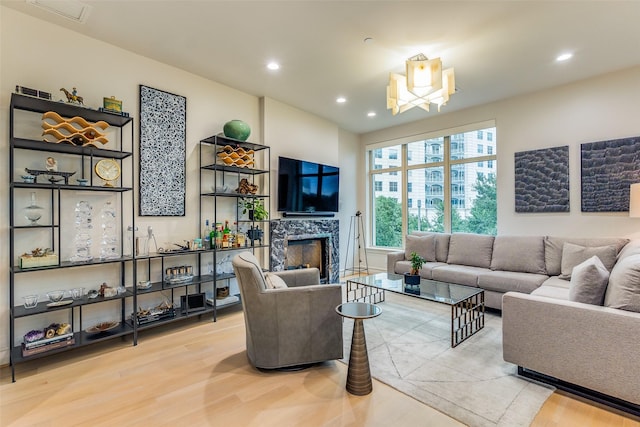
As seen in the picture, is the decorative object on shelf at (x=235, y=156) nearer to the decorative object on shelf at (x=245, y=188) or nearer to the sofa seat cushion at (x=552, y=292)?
the decorative object on shelf at (x=245, y=188)

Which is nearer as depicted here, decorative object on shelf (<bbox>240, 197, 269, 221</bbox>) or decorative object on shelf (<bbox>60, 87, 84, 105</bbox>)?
decorative object on shelf (<bbox>60, 87, 84, 105</bbox>)

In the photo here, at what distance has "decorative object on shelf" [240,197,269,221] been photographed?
4172mm

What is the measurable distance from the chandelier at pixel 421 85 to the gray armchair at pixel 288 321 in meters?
→ 2.02

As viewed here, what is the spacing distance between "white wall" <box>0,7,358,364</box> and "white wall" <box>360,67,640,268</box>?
2904 millimetres

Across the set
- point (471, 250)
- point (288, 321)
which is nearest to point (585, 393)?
point (288, 321)

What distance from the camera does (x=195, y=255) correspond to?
149 inches

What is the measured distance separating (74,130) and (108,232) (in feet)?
3.38

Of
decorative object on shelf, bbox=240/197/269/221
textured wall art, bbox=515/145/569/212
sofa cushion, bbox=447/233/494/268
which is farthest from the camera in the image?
sofa cushion, bbox=447/233/494/268

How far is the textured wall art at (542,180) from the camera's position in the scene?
4070 millimetres

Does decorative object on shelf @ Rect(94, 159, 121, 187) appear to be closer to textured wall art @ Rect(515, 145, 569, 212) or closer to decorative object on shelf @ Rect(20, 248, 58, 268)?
decorative object on shelf @ Rect(20, 248, 58, 268)

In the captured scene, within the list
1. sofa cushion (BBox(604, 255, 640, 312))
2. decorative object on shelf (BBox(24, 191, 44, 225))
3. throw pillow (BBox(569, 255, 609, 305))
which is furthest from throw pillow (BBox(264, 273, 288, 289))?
sofa cushion (BBox(604, 255, 640, 312))

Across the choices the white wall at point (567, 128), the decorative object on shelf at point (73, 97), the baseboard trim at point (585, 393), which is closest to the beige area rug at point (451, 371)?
the baseboard trim at point (585, 393)

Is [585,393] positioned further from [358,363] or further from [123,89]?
[123,89]

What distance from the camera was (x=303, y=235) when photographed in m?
4.93
